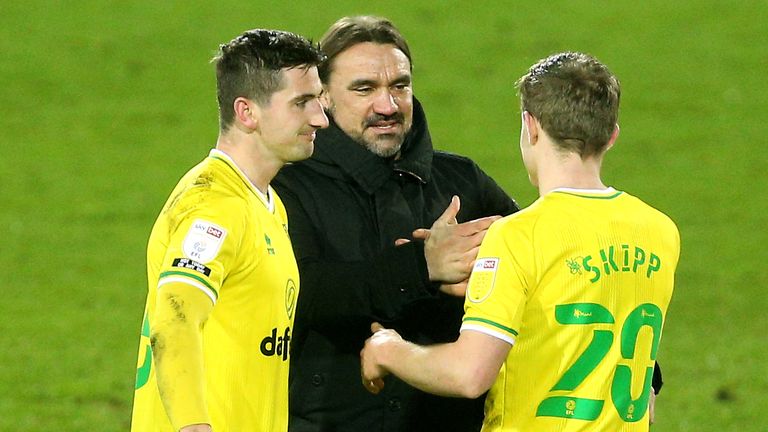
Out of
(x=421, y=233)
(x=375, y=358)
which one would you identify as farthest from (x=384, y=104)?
(x=375, y=358)

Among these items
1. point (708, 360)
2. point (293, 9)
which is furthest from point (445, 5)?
point (708, 360)

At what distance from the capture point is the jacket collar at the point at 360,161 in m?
5.26

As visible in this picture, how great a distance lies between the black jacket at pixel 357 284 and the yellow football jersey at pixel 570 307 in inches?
27.6

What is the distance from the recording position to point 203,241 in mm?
4086

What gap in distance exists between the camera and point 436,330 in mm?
5176

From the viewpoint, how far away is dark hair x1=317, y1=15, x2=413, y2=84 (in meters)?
5.49

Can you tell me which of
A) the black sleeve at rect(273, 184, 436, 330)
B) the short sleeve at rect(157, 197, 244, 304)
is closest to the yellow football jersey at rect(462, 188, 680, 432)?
the black sleeve at rect(273, 184, 436, 330)

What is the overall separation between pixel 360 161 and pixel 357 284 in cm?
64

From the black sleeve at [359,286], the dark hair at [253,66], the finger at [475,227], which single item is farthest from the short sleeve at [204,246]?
the finger at [475,227]

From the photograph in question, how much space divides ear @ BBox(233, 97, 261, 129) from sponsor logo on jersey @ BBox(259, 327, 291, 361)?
0.70 metres

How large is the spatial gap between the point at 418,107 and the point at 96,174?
12.0 meters

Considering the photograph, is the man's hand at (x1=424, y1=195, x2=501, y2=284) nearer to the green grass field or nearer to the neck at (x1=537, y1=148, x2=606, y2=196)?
the neck at (x1=537, y1=148, x2=606, y2=196)

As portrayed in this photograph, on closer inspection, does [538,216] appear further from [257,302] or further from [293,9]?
[293,9]

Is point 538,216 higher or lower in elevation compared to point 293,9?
lower
